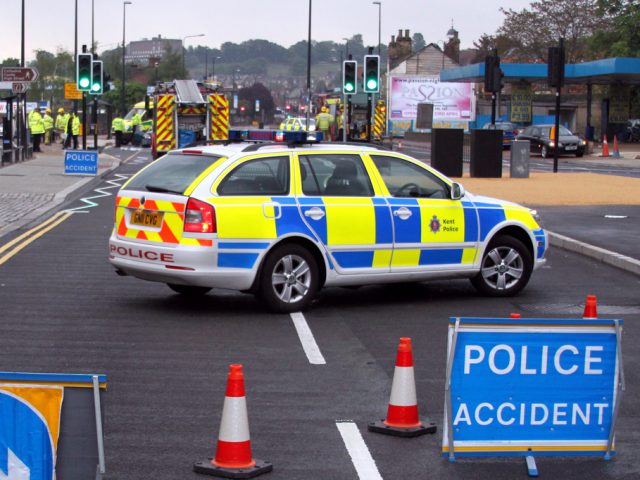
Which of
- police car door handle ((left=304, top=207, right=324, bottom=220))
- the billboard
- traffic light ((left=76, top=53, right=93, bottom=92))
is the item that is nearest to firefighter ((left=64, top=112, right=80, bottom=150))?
traffic light ((left=76, top=53, right=93, bottom=92))

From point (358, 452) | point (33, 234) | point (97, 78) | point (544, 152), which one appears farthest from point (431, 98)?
point (358, 452)

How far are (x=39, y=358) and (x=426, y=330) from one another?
332cm

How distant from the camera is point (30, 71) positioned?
3559cm

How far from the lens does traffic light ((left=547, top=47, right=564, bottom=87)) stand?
3506 centimetres

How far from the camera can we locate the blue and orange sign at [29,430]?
5.16m

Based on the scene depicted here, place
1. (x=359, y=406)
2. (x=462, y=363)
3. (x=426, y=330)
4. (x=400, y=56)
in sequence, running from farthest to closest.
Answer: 1. (x=400, y=56)
2. (x=426, y=330)
3. (x=359, y=406)
4. (x=462, y=363)

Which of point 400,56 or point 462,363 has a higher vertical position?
point 400,56

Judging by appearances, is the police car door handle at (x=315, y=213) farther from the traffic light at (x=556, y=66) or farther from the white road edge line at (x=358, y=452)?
the traffic light at (x=556, y=66)

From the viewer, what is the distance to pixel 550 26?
90812 mm

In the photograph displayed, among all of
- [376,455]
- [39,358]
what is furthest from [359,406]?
[39,358]

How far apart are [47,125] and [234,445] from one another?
4878cm

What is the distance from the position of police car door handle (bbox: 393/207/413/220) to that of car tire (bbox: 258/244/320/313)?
3.22ft

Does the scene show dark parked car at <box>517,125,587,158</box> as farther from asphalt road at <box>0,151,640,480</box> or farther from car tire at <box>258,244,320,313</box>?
car tire at <box>258,244,320,313</box>

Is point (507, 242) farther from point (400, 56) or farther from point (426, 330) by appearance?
point (400, 56)
